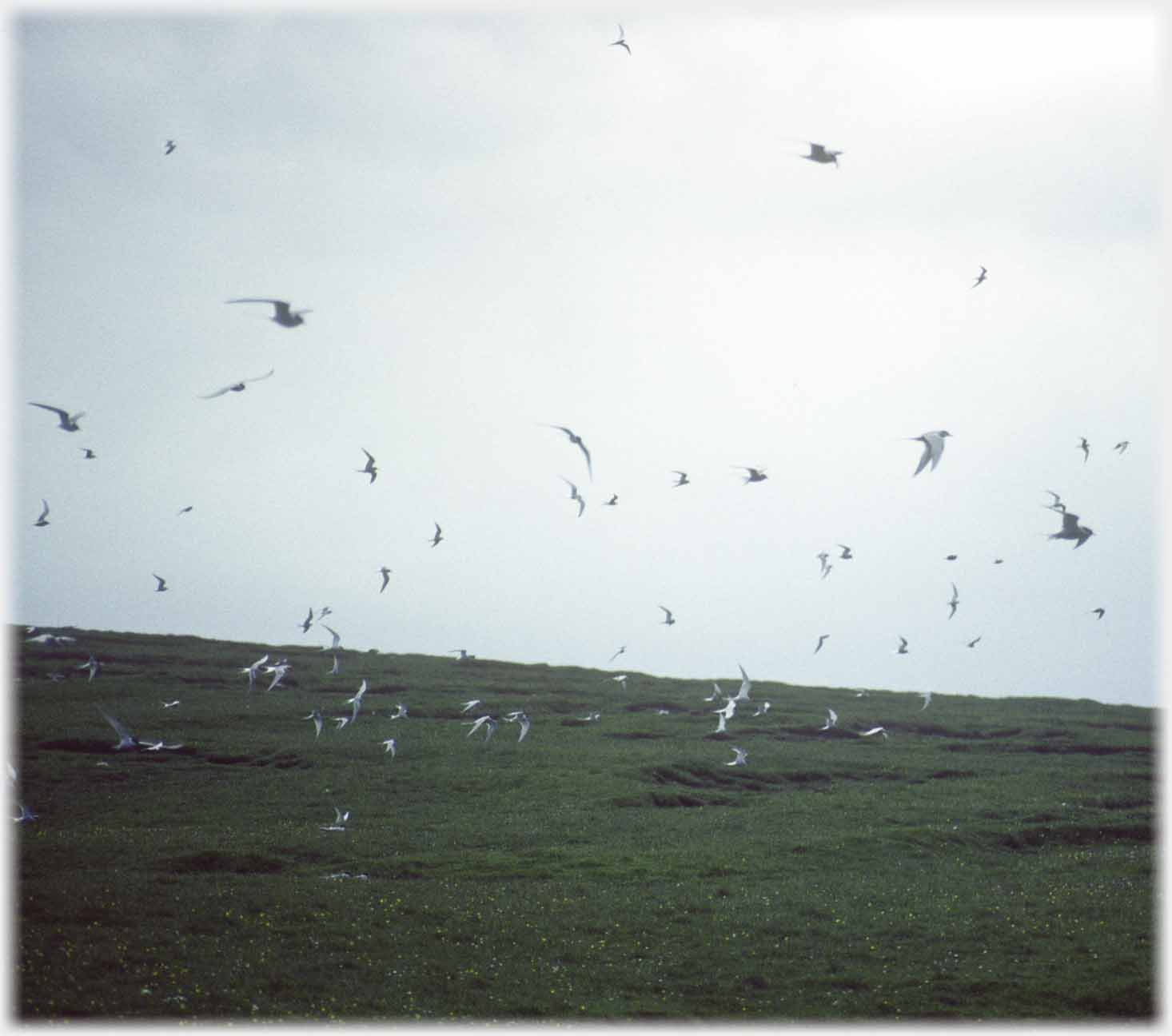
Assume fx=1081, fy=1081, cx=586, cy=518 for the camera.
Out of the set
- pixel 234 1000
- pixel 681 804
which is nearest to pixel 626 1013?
pixel 234 1000

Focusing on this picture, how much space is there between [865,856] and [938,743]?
109 feet

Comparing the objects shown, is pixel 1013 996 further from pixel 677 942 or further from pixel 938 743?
pixel 938 743

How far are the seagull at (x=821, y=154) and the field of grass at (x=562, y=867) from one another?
1836 cm

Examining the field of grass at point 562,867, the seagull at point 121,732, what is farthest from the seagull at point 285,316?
the field of grass at point 562,867

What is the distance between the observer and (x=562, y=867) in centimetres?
3506

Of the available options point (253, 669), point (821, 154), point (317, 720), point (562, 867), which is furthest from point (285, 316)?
point (317, 720)

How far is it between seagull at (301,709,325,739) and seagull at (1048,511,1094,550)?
4164 cm

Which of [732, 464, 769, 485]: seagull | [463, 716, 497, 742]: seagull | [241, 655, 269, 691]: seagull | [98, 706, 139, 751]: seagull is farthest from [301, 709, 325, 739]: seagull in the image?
[732, 464, 769, 485]: seagull

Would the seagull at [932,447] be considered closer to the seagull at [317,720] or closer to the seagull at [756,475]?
the seagull at [756,475]

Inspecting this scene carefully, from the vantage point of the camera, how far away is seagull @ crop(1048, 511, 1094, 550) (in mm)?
22562

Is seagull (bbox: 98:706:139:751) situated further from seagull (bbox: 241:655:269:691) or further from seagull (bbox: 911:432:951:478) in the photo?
seagull (bbox: 911:432:951:478)

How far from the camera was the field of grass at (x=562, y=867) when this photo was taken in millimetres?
23641

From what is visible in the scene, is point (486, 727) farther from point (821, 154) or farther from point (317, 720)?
point (821, 154)

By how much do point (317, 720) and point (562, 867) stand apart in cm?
2862
